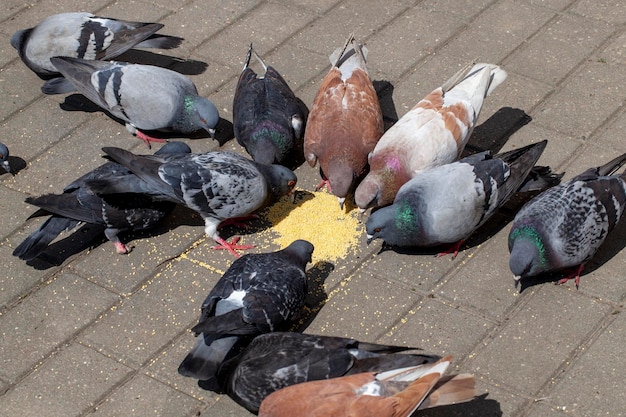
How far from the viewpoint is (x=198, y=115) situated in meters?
7.46

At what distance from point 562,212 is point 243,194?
7.02ft

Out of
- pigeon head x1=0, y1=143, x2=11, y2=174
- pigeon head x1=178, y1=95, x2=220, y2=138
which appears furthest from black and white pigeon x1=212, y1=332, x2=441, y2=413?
pigeon head x1=0, y1=143, x2=11, y2=174

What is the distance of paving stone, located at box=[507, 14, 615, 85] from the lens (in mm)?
8047

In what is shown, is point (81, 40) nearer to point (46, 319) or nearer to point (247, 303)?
point (46, 319)

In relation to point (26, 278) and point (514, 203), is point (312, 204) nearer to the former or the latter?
point (514, 203)

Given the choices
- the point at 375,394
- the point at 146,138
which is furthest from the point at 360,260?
the point at 146,138

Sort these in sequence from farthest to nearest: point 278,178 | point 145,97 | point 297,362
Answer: point 145,97
point 278,178
point 297,362

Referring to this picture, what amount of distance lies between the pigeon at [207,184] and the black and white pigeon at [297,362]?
1342 millimetres

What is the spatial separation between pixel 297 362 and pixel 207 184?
1740mm

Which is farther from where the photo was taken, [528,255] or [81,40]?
[81,40]

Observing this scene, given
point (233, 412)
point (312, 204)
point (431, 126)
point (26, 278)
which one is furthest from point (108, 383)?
point (431, 126)

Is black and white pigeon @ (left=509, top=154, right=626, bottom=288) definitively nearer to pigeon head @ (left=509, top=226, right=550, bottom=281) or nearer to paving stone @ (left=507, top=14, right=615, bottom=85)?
pigeon head @ (left=509, top=226, right=550, bottom=281)

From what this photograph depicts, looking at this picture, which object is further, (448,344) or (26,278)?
(26,278)

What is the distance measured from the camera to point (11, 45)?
879 cm
